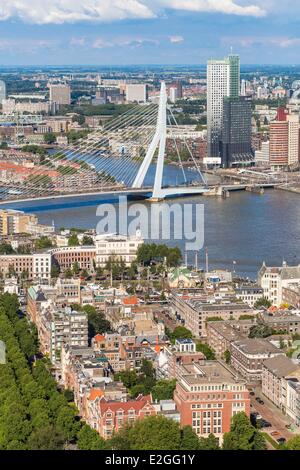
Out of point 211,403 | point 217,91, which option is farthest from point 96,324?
point 217,91

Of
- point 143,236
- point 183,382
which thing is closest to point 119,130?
point 143,236

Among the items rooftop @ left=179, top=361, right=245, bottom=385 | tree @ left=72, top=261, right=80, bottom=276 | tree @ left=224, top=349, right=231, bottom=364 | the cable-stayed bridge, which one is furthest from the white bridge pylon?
rooftop @ left=179, top=361, right=245, bottom=385

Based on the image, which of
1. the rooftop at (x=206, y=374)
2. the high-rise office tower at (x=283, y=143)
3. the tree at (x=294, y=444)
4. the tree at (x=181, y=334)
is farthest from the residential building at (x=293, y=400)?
Result: the high-rise office tower at (x=283, y=143)

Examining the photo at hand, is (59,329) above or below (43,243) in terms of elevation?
above

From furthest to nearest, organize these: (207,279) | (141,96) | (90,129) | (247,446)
Answer: (141,96), (90,129), (207,279), (247,446)

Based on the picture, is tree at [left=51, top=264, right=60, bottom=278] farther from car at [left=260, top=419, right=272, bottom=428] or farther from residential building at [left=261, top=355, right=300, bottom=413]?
car at [left=260, top=419, right=272, bottom=428]

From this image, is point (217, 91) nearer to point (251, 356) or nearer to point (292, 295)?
point (292, 295)

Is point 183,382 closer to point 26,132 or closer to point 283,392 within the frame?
point 283,392

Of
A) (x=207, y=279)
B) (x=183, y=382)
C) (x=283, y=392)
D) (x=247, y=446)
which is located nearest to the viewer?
(x=247, y=446)
